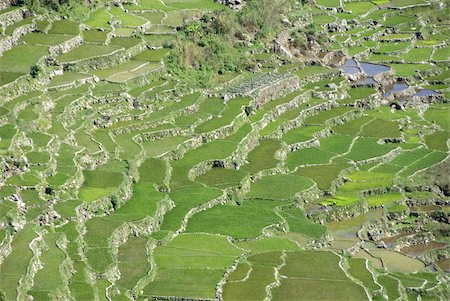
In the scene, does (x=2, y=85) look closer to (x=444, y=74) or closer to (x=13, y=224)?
(x=13, y=224)

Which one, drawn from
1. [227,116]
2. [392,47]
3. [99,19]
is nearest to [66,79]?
[227,116]

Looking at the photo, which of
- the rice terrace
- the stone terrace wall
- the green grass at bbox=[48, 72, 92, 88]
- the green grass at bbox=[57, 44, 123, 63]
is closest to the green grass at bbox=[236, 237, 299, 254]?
the rice terrace

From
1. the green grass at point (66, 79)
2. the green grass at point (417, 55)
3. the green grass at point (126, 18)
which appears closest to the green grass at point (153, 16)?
the green grass at point (126, 18)

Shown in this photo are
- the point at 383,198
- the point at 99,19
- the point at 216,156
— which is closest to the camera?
the point at 383,198

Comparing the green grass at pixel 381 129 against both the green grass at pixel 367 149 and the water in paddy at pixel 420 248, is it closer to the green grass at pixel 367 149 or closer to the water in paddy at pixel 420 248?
the green grass at pixel 367 149

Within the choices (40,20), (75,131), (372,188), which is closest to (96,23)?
(40,20)

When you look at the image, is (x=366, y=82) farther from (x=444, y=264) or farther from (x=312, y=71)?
(x=444, y=264)

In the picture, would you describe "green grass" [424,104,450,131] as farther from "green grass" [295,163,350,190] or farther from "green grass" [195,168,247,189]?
"green grass" [195,168,247,189]
